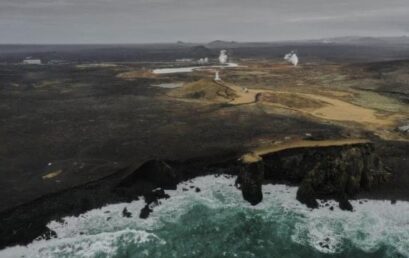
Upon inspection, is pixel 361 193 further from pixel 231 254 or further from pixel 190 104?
pixel 190 104

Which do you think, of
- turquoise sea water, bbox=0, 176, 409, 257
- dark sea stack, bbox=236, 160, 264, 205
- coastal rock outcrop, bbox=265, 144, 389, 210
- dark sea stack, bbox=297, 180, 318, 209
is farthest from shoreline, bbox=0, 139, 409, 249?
dark sea stack, bbox=297, 180, 318, 209

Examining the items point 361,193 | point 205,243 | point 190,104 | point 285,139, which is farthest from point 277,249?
point 190,104

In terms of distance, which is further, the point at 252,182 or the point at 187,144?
the point at 187,144

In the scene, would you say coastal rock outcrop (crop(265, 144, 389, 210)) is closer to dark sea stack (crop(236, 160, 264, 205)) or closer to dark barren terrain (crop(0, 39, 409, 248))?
dark barren terrain (crop(0, 39, 409, 248))

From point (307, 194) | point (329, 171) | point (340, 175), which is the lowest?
point (307, 194)

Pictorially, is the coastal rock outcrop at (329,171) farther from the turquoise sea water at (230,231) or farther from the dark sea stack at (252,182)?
the dark sea stack at (252,182)

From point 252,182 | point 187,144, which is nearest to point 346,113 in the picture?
point 187,144

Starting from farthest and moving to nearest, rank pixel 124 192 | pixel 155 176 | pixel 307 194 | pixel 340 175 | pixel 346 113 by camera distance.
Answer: pixel 346 113, pixel 155 176, pixel 340 175, pixel 124 192, pixel 307 194

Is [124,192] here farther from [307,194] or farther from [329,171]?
[329,171]
